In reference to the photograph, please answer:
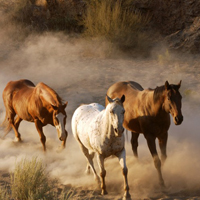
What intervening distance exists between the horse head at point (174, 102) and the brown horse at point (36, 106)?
2.13 metres

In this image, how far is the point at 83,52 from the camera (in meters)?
14.6

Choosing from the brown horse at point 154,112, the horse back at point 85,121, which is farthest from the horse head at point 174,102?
the horse back at point 85,121

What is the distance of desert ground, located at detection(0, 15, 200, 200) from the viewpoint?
5.97 m

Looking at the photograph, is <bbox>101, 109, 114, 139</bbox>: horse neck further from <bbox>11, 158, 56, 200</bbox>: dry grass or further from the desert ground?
<bbox>11, 158, 56, 200</bbox>: dry grass

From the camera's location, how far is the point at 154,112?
5793 mm

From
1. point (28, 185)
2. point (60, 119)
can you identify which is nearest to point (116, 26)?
point (60, 119)

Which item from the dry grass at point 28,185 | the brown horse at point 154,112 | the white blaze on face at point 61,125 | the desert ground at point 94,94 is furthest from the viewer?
the white blaze on face at point 61,125

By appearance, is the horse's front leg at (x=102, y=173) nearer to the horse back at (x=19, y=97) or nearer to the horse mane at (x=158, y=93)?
the horse mane at (x=158, y=93)

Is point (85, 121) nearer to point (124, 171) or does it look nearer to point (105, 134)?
point (105, 134)

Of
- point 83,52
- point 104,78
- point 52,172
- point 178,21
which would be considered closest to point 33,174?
point 52,172

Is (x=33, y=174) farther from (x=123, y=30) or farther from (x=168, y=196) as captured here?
(x=123, y=30)

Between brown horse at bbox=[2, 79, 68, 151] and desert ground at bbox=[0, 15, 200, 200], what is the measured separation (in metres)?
0.63

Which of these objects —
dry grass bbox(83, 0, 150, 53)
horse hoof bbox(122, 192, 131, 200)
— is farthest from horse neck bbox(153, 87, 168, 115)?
dry grass bbox(83, 0, 150, 53)

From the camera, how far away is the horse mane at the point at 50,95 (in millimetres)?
6777
